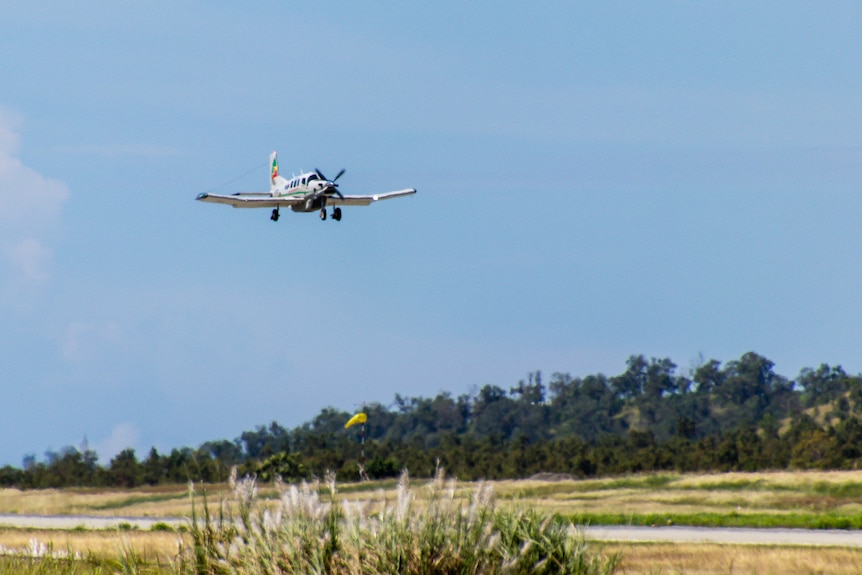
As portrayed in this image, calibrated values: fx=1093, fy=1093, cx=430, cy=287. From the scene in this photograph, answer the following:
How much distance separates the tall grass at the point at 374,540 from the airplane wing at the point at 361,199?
110 ft

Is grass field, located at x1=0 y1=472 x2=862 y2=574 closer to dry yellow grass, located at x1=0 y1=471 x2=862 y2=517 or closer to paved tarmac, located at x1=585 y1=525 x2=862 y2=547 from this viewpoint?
dry yellow grass, located at x1=0 y1=471 x2=862 y2=517

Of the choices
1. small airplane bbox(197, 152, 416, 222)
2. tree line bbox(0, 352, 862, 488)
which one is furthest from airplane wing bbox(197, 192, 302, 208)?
tree line bbox(0, 352, 862, 488)

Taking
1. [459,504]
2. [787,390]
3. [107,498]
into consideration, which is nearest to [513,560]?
[459,504]

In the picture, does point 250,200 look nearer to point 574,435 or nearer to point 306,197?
point 306,197

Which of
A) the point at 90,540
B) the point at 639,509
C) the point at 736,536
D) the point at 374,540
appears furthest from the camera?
the point at 639,509

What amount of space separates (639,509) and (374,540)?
3399 centimetres

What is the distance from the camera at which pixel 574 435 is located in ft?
495

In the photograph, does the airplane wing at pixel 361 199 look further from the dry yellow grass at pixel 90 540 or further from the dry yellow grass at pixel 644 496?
the dry yellow grass at pixel 90 540

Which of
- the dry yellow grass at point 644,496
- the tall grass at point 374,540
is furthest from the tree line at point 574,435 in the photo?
the tall grass at point 374,540

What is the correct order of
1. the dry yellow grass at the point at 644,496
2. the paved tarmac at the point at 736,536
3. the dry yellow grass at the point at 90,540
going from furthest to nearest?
1. the dry yellow grass at the point at 644,496
2. the paved tarmac at the point at 736,536
3. the dry yellow grass at the point at 90,540

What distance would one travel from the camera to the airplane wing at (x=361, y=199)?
45.9m

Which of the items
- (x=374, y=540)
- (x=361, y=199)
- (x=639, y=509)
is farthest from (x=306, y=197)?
(x=374, y=540)

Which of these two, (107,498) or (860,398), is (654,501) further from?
(860,398)

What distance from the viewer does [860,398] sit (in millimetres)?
133875
